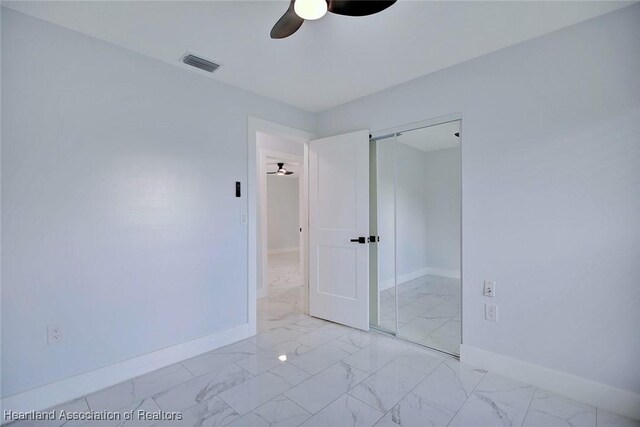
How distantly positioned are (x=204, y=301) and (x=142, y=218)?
885 mm

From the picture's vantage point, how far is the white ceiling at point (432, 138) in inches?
112

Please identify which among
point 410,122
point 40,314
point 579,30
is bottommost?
point 40,314

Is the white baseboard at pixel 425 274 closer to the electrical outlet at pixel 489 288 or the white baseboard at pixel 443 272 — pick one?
the white baseboard at pixel 443 272

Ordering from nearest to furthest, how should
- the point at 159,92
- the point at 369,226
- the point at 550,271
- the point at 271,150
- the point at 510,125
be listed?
the point at 550,271
the point at 510,125
the point at 159,92
the point at 369,226
the point at 271,150

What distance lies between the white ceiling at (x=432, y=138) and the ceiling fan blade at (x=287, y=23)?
5.23ft

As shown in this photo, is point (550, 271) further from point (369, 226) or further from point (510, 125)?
point (369, 226)

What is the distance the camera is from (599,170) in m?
1.78

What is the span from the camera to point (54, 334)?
182 centimetres

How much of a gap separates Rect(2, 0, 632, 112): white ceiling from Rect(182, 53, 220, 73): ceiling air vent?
5 cm

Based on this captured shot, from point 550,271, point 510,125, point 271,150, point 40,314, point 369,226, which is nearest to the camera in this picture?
point 40,314

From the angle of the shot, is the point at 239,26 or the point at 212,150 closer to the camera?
the point at 239,26

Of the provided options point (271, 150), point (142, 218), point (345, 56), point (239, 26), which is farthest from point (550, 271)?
point (271, 150)

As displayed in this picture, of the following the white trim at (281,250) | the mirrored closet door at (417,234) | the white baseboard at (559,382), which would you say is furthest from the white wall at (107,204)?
the white trim at (281,250)

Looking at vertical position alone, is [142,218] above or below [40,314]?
above
